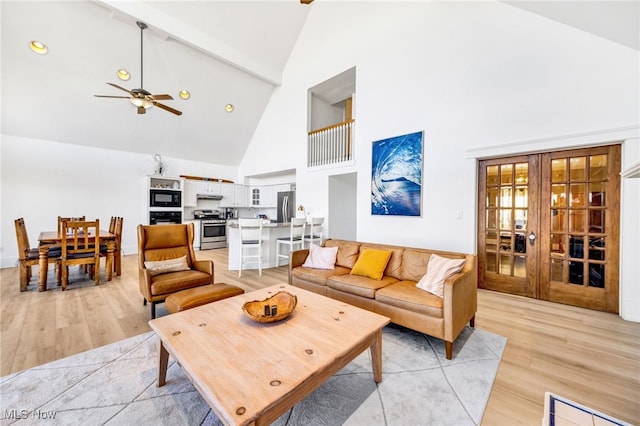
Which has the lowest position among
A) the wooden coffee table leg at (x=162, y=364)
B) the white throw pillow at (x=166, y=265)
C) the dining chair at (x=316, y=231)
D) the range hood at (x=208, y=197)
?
the wooden coffee table leg at (x=162, y=364)

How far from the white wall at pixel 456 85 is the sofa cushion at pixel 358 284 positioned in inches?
71.2

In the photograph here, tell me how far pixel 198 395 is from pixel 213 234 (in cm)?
665

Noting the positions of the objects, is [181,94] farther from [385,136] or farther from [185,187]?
[385,136]

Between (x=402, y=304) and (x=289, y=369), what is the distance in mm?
1427

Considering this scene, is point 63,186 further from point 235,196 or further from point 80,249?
point 235,196

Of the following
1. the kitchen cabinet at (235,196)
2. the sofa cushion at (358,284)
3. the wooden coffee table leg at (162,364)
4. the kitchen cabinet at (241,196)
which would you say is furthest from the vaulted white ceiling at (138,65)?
the sofa cushion at (358,284)

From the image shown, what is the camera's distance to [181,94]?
5.62m

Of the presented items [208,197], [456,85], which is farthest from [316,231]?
[208,197]

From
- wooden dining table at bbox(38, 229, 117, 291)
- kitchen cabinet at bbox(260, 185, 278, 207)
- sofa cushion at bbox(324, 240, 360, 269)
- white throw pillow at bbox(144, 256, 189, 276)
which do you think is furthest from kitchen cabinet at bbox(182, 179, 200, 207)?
sofa cushion at bbox(324, 240, 360, 269)

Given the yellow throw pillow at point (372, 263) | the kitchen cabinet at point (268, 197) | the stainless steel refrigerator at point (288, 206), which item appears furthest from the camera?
the kitchen cabinet at point (268, 197)

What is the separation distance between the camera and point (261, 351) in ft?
4.49

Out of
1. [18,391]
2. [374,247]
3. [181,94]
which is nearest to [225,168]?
[181,94]

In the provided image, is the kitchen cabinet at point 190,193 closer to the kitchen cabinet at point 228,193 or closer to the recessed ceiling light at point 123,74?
the kitchen cabinet at point 228,193

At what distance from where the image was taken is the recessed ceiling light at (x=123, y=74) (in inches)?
190
